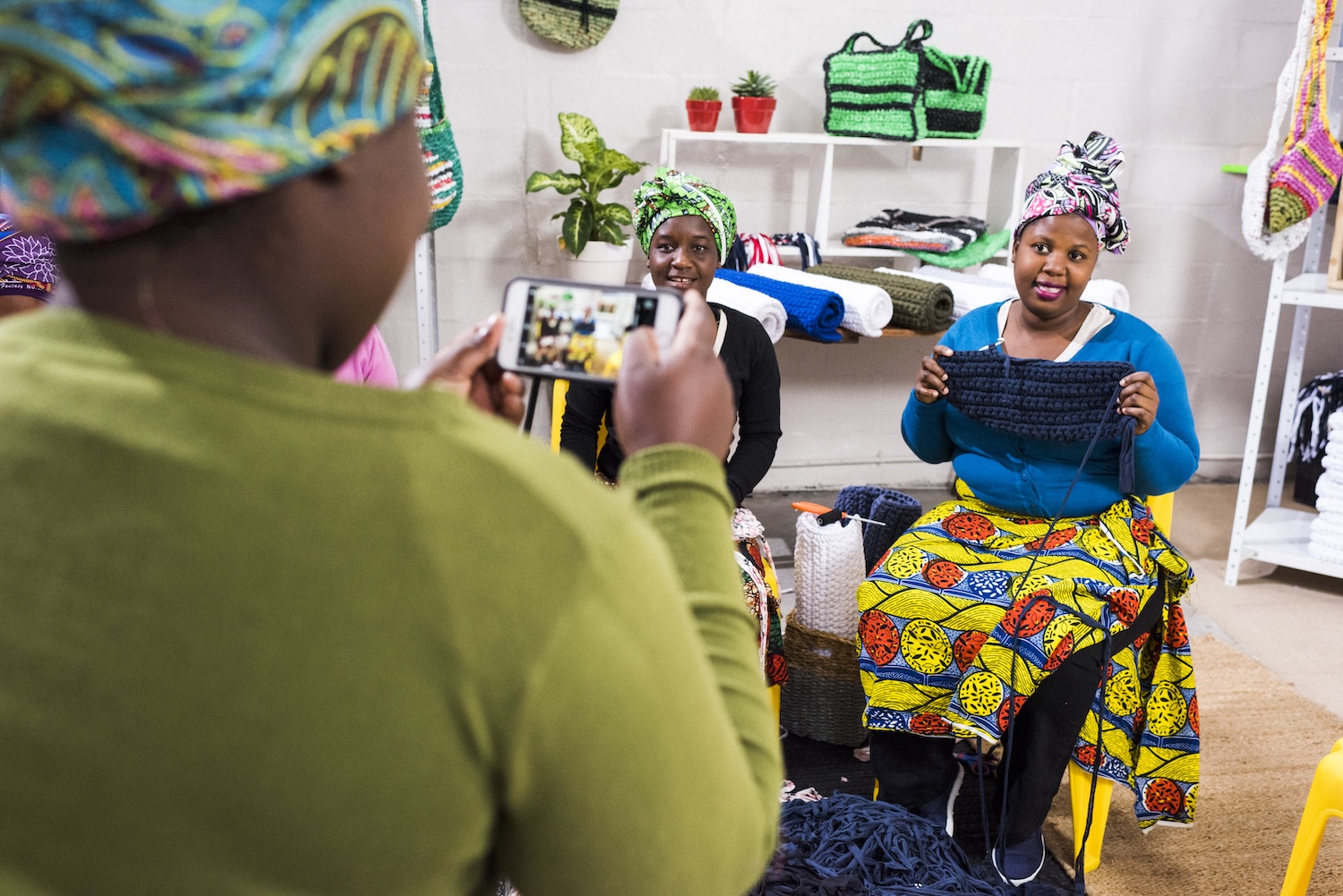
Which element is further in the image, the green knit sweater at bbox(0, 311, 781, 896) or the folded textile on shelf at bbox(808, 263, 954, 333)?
the folded textile on shelf at bbox(808, 263, 954, 333)

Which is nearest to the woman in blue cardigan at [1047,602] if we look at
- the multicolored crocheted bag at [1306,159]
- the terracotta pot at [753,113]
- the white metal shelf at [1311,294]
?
the multicolored crocheted bag at [1306,159]

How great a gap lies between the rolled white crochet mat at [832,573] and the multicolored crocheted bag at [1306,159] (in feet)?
5.20

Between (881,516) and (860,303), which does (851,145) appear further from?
(881,516)

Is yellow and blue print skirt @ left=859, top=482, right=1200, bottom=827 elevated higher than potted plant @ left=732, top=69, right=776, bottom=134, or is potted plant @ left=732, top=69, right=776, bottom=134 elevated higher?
potted plant @ left=732, top=69, right=776, bottom=134

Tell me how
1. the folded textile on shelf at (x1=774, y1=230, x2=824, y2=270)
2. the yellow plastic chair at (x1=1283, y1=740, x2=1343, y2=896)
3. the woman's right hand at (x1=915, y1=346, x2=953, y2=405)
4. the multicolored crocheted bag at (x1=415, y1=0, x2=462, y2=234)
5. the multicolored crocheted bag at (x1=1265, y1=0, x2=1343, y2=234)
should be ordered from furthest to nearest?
the folded textile on shelf at (x1=774, y1=230, x2=824, y2=270)
the multicolored crocheted bag at (x1=1265, y1=0, x2=1343, y2=234)
the multicolored crocheted bag at (x1=415, y1=0, x2=462, y2=234)
the woman's right hand at (x1=915, y1=346, x2=953, y2=405)
the yellow plastic chair at (x1=1283, y1=740, x2=1343, y2=896)

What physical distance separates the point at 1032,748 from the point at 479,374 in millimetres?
1337

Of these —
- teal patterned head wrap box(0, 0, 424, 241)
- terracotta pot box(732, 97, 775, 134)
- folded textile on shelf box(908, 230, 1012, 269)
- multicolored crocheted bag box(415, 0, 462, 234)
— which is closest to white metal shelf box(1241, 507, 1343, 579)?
folded textile on shelf box(908, 230, 1012, 269)

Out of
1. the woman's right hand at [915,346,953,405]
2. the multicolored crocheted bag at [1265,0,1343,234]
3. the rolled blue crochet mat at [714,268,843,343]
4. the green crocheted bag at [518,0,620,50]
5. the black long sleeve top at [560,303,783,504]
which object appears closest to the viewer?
the woman's right hand at [915,346,953,405]

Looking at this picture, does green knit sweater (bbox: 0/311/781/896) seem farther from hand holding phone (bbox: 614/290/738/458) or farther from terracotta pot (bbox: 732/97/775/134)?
terracotta pot (bbox: 732/97/775/134)

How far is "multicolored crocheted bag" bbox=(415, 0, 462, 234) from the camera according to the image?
238cm

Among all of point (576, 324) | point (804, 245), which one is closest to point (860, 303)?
point (804, 245)

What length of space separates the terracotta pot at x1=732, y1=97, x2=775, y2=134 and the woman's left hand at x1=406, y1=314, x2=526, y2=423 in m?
2.53

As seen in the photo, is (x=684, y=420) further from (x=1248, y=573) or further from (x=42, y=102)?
(x=1248, y=573)

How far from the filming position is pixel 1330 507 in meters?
2.84
